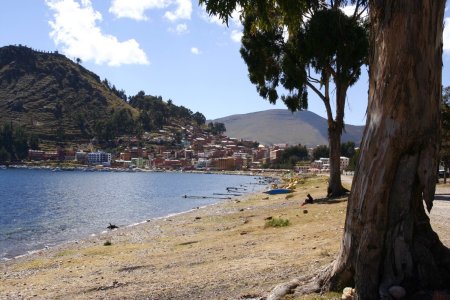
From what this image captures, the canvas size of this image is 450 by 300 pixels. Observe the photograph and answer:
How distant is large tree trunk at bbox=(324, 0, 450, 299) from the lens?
5.94m

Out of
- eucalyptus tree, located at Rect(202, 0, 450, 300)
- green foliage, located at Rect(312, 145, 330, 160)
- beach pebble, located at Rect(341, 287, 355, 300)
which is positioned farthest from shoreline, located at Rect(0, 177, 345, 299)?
green foliage, located at Rect(312, 145, 330, 160)

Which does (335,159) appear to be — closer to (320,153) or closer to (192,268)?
(192,268)

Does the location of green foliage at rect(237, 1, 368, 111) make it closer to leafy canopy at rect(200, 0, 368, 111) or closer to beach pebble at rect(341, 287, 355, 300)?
leafy canopy at rect(200, 0, 368, 111)

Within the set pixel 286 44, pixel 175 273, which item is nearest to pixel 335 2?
pixel 286 44

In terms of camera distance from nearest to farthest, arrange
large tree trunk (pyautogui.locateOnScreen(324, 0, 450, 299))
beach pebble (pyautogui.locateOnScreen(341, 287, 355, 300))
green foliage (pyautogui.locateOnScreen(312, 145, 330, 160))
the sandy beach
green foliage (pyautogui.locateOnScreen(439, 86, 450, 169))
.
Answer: large tree trunk (pyautogui.locateOnScreen(324, 0, 450, 299)) → beach pebble (pyautogui.locateOnScreen(341, 287, 355, 300)) → the sandy beach → green foliage (pyautogui.locateOnScreen(439, 86, 450, 169)) → green foliage (pyautogui.locateOnScreen(312, 145, 330, 160))

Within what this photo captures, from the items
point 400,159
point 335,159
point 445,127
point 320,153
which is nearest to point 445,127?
point 445,127

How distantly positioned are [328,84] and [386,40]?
21.4 meters

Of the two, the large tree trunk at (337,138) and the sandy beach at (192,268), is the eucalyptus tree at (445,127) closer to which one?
the large tree trunk at (337,138)

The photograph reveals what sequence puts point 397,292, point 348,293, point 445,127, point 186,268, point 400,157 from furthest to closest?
point 445,127 → point 186,268 → point 348,293 → point 400,157 → point 397,292

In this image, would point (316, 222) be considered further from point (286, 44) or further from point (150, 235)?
point (286, 44)

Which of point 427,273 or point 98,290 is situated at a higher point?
point 427,273

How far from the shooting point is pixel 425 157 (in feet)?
20.0

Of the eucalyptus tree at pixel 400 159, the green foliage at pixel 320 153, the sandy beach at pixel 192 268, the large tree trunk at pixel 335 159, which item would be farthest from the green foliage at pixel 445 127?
the green foliage at pixel 320 153

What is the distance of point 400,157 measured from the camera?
6102 millimetres
